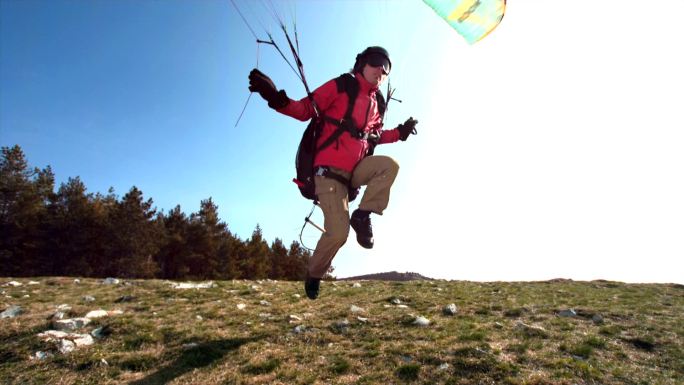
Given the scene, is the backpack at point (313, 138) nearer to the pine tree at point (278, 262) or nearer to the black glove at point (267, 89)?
the black glove at point (267, 89)

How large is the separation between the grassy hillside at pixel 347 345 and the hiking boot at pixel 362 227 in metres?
1.62

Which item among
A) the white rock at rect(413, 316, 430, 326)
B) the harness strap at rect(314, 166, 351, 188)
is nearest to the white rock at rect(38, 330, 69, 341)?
the harness strap at rect(314, 166, 351, 188)

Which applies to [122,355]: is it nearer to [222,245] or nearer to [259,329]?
[259,329]

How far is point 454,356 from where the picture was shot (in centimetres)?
571

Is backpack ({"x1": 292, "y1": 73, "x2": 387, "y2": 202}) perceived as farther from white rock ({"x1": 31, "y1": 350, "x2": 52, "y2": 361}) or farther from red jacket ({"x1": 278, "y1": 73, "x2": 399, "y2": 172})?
white rock ({"x1": 31, "y1": 350, "x2": 52, "y2": 361})

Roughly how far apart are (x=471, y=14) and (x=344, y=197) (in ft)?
14.4

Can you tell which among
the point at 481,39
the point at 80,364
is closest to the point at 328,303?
the point at 80,364

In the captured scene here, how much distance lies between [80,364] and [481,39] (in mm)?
8530

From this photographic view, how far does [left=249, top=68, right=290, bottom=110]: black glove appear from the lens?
19.1 feet

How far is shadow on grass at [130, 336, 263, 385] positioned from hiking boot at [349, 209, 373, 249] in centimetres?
243

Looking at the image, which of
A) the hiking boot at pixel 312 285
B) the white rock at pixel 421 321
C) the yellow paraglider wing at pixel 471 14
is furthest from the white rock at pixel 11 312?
the yellow paraglider wing at pixel 471 14

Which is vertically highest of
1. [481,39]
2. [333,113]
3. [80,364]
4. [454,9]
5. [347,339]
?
[454,9]

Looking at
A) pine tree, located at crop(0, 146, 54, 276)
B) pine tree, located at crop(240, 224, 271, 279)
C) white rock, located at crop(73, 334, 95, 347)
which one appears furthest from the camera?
pine tree, located at crop(240, 224, 271, 279)

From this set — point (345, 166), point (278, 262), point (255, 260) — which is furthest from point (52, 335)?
point (278, 262)
